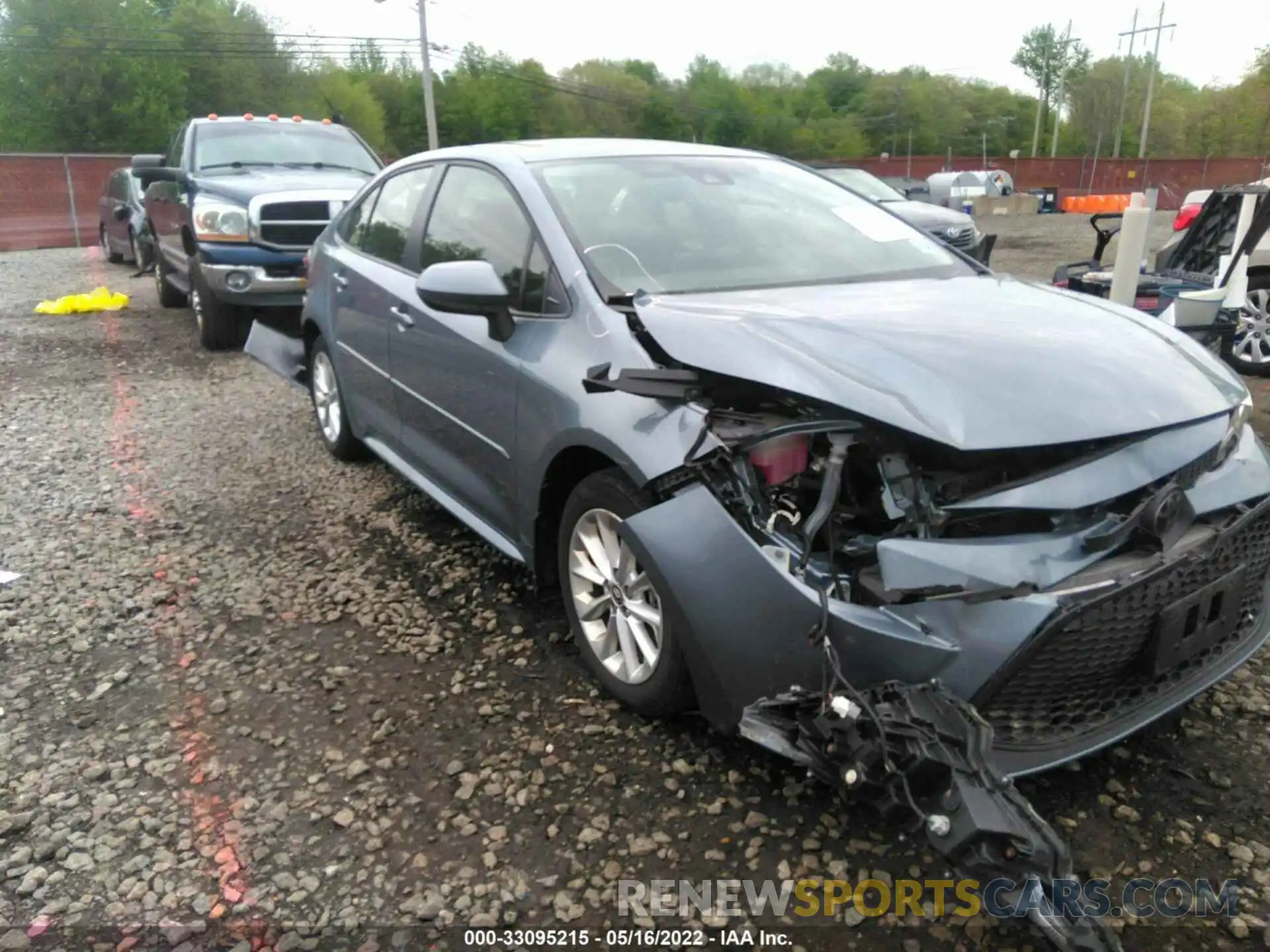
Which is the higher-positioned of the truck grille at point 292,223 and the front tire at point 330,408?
the truck grille at point 292,223

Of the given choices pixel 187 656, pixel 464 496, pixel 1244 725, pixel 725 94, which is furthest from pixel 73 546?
pixel 725 94

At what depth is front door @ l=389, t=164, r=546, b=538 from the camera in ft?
10.9

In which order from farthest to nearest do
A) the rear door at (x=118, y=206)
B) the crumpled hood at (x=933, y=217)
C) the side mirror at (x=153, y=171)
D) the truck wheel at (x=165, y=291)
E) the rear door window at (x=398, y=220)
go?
the rear door at (x=118, y=206)
the crumpled hood at (x=933, y=217)
the truck wheel at (x=165, y=291)
the side mirror at (x=153, y=171)
the rear door window at (x=398, y=220)

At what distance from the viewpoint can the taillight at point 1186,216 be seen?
746 centimetres

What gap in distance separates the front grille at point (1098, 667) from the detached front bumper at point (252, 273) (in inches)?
279

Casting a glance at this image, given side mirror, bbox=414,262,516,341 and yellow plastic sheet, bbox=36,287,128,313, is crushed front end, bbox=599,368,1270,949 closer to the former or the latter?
side mirror, bbox=414,262,516,341

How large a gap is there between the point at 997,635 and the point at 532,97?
7333 cm

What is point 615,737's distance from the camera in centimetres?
284

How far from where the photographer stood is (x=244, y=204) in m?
8.00

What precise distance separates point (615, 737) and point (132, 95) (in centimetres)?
5614

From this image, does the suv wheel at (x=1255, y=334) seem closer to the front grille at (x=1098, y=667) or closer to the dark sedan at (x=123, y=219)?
the front grille at (x=1098, y=667)

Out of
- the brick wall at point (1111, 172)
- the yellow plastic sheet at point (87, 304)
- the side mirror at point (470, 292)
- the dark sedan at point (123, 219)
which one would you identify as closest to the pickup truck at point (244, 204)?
the yellow plastic sheet at point (87, 304)

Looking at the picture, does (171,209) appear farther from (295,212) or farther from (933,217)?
(933,217)

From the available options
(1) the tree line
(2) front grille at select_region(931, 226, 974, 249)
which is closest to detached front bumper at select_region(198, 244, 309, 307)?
(2) front grille at select_region(931, 226, 974, 249)
